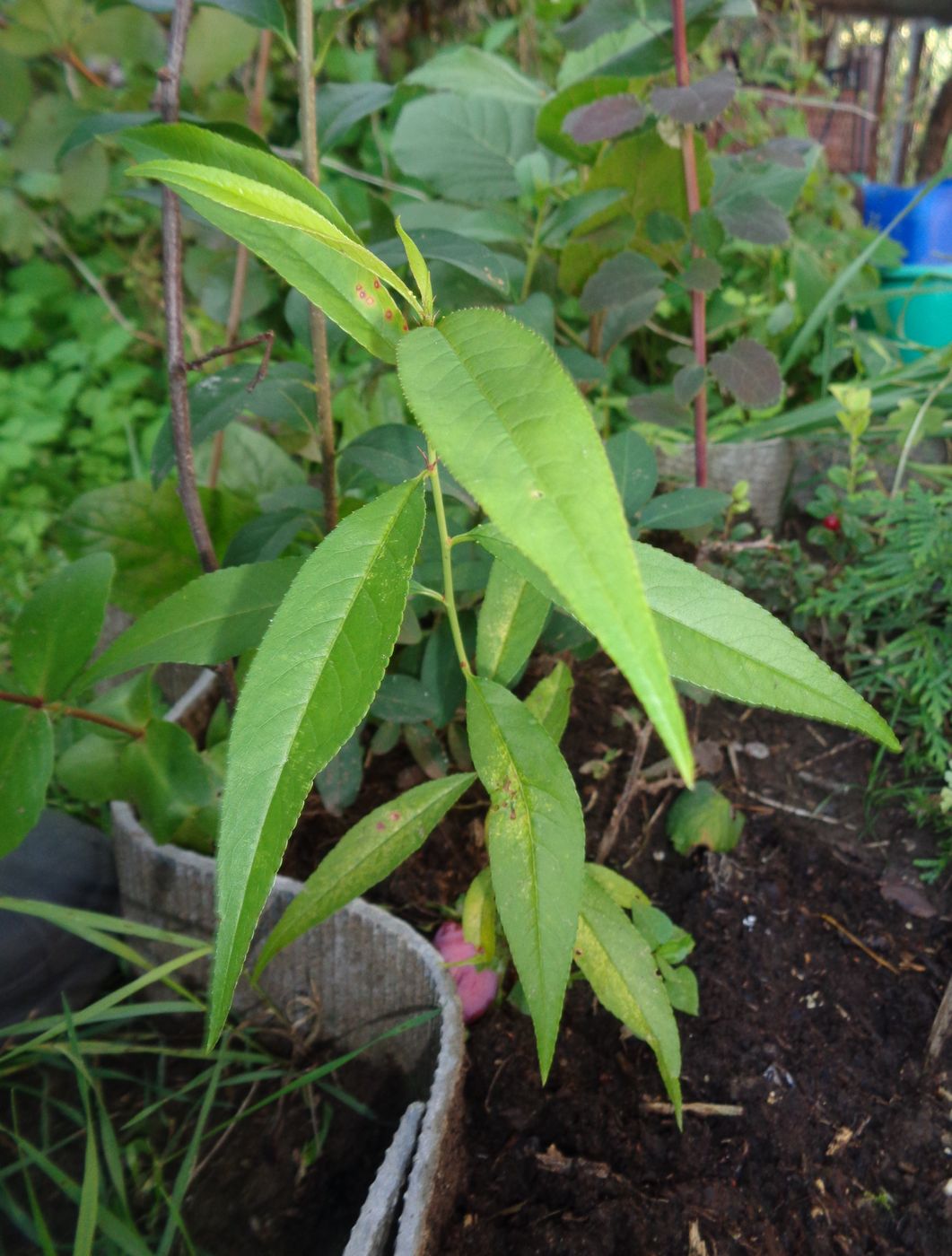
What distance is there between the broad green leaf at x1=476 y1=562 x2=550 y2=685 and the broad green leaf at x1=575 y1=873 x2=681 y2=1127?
204mm

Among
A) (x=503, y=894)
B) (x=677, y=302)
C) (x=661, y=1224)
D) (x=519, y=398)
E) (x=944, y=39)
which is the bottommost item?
(x=661, y=1224)

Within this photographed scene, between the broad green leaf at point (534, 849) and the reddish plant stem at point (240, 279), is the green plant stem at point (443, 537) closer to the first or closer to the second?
the broad green leaf at point (534, 849)

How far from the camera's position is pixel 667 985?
0.80m

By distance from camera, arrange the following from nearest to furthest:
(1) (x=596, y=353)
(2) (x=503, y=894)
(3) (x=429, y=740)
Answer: (2) (x=503, y=894) < (3) (x=429, y=740) < (1) (x=596, y=353)

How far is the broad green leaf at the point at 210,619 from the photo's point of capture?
683 mm

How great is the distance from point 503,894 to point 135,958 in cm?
43

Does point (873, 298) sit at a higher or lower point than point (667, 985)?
higher

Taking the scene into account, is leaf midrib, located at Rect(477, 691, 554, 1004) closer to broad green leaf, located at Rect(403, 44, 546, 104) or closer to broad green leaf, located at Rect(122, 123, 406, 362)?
broad green leaf, located at Rect(122, 123, 406, 362)

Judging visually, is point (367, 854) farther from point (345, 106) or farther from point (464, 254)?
point (345, 106)

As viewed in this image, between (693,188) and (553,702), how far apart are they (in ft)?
2.15

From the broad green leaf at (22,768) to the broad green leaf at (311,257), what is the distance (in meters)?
0.48

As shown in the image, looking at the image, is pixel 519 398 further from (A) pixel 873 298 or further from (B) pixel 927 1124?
(A) pixel 873 298

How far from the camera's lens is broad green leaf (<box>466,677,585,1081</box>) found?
0.59m

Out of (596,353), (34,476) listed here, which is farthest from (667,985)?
Answer: (34,476)
